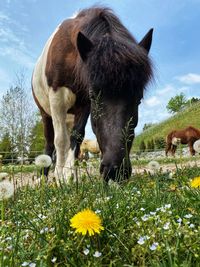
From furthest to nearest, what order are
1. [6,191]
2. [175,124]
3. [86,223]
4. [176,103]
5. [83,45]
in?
[176,103] → [175,124] → [83,45] → [6,191] → [86,223]

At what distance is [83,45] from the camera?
4664 mm

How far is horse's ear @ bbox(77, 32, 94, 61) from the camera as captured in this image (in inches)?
183

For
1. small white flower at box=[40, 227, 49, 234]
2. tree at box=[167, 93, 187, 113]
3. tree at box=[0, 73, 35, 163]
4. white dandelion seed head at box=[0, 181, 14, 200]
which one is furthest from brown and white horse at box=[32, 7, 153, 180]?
tree at box=[167, 93, 187, 113]

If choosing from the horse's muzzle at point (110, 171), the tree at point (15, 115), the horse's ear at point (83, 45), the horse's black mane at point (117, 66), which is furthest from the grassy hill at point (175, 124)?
the horse's muzzle at point (110, 171)

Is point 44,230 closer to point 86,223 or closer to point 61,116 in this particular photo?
point 86,223

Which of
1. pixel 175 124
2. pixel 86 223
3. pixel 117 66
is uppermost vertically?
pixel 175 124

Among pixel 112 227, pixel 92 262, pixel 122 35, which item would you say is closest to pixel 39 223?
pixel 112 227

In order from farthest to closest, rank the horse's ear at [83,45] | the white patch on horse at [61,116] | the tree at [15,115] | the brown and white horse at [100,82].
A: 1. the tree at [15,115]
2. the white patch on horse at [61,116]
3. the horse's ear at [83,45]
4. the brown and white horse at [100,82]

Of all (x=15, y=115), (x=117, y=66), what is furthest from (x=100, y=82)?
(x=15, y=115)

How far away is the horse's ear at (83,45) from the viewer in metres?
4.64

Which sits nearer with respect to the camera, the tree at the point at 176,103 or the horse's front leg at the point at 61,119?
the horse's front leg at the point at 61,119

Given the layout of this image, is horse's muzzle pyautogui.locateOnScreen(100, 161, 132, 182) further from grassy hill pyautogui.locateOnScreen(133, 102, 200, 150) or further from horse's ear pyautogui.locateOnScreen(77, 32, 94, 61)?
grassy hill pyautogui.locateOnScreen(133, 102, 200, 150)

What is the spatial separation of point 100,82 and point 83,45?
0.83 meters

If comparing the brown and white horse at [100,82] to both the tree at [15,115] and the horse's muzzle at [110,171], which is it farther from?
the tree at [15,115]
